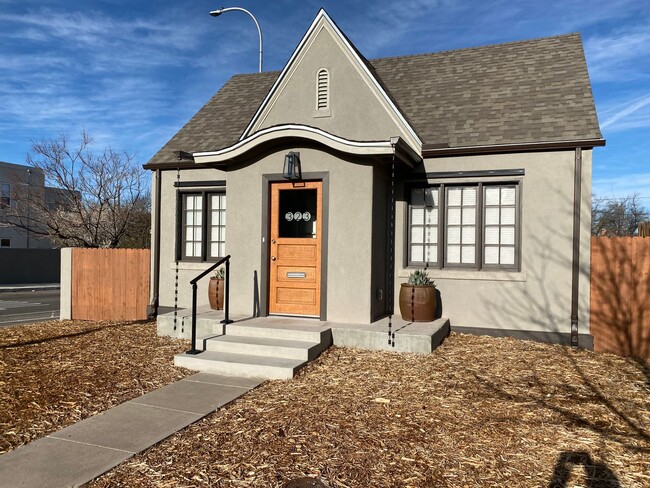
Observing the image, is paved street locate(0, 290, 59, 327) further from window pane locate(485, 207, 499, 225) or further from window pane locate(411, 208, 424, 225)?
window pane locate(485, 207, 499, 225)

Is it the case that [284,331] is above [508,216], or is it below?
below

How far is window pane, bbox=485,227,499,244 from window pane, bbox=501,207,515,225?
8.3 inches

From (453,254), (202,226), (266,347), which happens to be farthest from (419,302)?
(202,226)

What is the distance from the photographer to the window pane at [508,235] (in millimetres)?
9156

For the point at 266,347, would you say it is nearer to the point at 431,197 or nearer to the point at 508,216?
the point at 431,197

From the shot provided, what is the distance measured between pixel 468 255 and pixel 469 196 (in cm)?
120

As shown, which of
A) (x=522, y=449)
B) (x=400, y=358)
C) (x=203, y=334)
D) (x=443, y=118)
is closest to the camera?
(x=522, y=449)

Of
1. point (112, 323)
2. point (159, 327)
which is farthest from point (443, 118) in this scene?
point (112, 323)

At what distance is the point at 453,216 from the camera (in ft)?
31.3

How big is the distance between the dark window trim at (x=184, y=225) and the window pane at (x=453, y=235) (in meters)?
5.37

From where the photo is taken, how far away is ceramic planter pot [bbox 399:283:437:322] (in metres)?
8.68

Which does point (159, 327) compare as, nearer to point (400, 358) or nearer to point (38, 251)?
point (400, 358)

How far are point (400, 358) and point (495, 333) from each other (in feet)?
9.23

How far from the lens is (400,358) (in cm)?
725
